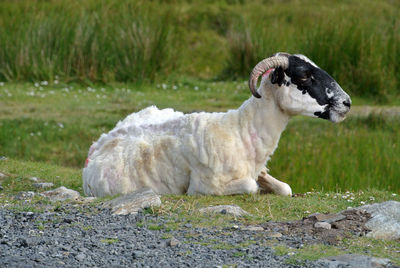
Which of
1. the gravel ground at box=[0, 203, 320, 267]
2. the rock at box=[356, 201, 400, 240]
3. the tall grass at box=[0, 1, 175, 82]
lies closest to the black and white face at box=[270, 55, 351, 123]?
the rock at box=[356, 201, 400, 240]

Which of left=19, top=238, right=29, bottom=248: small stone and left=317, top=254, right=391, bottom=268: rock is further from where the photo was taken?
left=19, top=238, right=29, bottom=248: small stone

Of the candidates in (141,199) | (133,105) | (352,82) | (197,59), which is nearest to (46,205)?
(141,199)

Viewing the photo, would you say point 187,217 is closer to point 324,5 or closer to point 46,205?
point 46,205

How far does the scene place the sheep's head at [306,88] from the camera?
8289mm

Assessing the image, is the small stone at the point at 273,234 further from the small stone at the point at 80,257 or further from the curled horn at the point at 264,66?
the curled horn at the point at 264,66

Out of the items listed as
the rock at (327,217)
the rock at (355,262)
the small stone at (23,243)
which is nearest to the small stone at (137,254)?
the small stone at (23,243)

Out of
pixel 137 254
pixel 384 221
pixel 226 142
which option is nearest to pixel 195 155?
pixel 226 142

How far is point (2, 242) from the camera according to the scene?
6250 millimetres

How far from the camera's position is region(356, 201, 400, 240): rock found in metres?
6.75

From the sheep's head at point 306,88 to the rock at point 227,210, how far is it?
4.21 feet

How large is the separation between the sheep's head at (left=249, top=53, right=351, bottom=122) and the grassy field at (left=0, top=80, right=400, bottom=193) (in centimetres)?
212

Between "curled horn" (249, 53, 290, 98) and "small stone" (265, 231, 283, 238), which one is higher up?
"curled horn" (249, 53, 290, 98)

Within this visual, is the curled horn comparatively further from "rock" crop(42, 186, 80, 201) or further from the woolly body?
"rock" crop(42, 186, 80, 201)

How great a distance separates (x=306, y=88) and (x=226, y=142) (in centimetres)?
100
